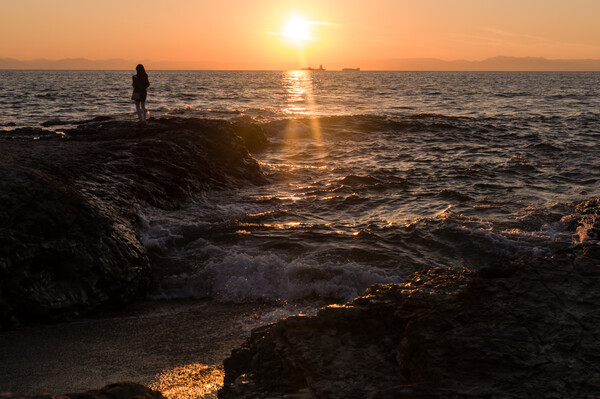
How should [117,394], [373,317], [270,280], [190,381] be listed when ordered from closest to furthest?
[117,394] → [373,317] → [190,381] → [270,280]

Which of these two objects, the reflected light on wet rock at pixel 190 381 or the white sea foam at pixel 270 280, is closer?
the reflected light on wet rock at pixel 190 381

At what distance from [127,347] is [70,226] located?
1972 mm

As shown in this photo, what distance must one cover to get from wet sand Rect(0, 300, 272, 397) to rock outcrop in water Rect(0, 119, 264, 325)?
0.95 feet

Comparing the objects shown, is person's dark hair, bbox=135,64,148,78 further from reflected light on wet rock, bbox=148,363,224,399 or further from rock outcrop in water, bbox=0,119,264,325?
reflected light on wet rock, bbox=148,363,224,399

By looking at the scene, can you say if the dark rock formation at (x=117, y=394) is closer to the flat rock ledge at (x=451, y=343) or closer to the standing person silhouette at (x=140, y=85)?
Result: the flat rock ledge at (x=451, y=343)

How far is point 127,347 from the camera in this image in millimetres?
4301

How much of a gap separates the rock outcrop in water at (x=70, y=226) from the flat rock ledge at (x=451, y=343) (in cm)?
253

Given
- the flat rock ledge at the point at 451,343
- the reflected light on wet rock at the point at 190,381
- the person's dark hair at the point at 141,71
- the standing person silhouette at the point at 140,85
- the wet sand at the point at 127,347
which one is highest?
the person's dark hair at the point at 141,71

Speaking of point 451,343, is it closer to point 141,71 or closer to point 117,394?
point 117,394

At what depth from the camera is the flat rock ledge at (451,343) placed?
2406mm

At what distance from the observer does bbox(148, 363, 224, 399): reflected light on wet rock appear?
3.44m

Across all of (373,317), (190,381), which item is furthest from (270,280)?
(373,317)

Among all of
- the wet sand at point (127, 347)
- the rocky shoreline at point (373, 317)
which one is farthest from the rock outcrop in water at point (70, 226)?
the wet sand at point (127, 347)

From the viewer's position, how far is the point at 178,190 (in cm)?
929
